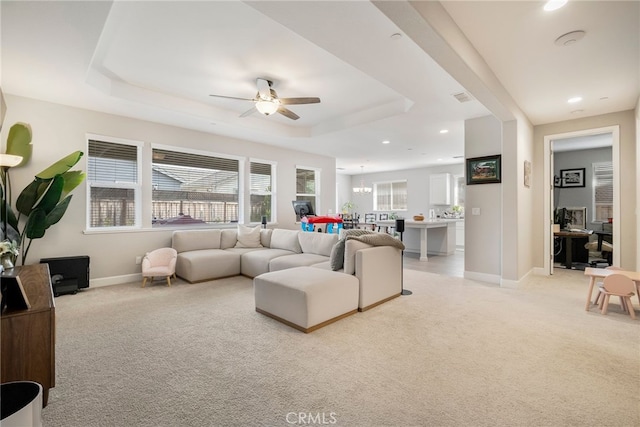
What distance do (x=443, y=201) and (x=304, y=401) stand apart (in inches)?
338

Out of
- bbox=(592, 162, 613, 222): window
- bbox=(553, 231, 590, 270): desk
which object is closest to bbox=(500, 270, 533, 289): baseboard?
Result: bbox=(553, 231, 590, 270): desk

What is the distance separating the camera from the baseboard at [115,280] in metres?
4.27

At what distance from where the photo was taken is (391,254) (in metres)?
3.61

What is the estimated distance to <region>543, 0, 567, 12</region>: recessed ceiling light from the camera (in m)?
2.10

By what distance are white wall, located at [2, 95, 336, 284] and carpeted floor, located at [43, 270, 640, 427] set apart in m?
1.15

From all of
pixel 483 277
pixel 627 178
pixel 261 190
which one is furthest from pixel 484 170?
pixel 261 190

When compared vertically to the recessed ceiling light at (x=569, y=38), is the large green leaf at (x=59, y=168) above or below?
below

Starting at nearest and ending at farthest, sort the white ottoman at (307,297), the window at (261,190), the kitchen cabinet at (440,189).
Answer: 1. the white ottoman at (307,297)
2. the window at (261,190)
3. the kitchen cabinet at (440,189)

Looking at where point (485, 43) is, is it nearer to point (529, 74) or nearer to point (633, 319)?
point (529, 74)

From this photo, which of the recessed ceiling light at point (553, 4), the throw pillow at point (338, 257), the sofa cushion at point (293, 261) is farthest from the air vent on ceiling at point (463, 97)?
the sofa cushion at point (293, 261)

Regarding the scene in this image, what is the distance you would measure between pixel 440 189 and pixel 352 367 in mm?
8246

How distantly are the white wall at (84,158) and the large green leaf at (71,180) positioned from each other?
0.39 metres

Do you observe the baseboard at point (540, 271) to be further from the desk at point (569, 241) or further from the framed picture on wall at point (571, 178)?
the framed picture on wall at point (571, 178)

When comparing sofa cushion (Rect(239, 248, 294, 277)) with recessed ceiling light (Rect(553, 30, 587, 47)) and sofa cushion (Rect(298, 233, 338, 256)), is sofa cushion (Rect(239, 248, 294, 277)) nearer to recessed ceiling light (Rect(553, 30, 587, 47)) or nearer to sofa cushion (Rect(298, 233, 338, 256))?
sofa cushion (Rect(298, 233, 338, 256))
